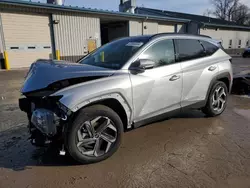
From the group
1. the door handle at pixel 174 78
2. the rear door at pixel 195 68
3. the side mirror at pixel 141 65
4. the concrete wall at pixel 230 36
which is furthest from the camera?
the concrete wall at pixel 230 36

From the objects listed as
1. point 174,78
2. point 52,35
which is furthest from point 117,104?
point 52,35

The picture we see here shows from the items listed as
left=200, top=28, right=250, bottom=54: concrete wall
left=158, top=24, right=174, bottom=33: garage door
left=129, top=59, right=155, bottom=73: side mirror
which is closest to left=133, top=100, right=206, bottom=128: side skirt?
left=129, top=59, right=155, bottom=73: side mirror

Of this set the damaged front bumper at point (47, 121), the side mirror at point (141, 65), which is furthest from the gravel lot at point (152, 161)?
the side mirror at point (141, 65)

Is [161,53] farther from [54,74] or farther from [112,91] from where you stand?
[54,74]

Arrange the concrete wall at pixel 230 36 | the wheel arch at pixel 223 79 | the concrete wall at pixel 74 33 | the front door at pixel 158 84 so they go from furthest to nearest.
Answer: the concrete wall at pixel 230 36 < the concrete wall at pixel 74 33 < the wheel arch at pixel 223 79 < the front door at pixel 158 84

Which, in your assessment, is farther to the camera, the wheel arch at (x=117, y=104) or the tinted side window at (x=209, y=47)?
the tinted side window at (x=209, y=47)

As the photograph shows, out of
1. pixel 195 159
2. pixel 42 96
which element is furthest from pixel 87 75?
pixel 195 159

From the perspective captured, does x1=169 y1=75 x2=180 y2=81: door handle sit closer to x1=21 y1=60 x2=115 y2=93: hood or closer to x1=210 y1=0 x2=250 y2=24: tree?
x1=21 y1=60 x2=115 y2=93: hood

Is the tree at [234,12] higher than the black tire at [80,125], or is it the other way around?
the tree at [234,12]

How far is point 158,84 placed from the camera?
3355 mm

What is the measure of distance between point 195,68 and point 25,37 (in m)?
15.0

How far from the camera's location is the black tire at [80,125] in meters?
2.62

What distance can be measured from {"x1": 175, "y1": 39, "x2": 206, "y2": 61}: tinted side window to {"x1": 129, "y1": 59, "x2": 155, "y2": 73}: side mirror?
912mm

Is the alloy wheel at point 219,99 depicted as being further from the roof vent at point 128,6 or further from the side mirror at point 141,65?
the roof vent at point 128,6
